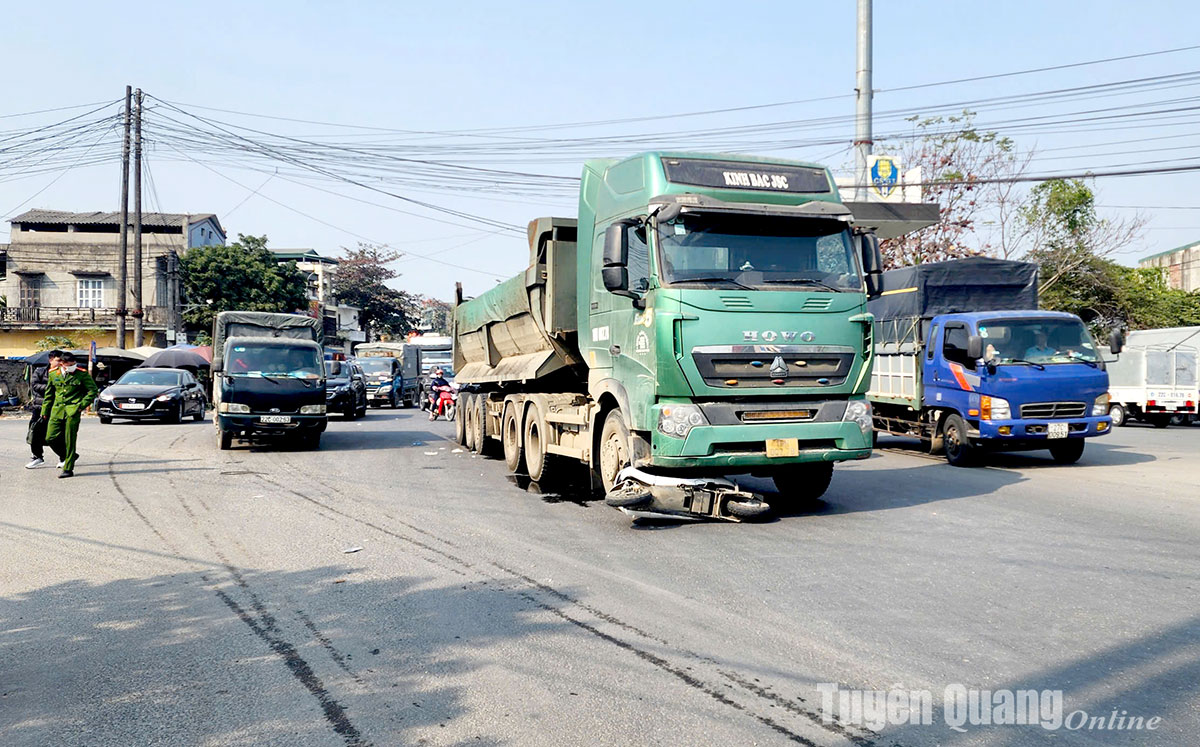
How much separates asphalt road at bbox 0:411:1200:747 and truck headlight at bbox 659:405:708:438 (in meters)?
0.91

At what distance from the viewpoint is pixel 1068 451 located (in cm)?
1467

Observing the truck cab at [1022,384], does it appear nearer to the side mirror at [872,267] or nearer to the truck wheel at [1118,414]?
the side mirror at [872,267]

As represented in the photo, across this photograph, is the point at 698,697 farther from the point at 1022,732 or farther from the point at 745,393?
the point at 745,393

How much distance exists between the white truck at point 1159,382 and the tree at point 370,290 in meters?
55.5

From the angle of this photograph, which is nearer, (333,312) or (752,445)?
(752,445)

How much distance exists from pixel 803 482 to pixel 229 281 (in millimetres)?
47343

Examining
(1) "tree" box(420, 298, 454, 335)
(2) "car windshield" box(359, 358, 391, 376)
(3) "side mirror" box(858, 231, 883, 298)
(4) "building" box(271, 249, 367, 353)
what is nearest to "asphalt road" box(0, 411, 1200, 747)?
(3) "side mirror" box(858, 231, 883, 298)

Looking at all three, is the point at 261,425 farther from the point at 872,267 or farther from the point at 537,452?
the point at 872,267

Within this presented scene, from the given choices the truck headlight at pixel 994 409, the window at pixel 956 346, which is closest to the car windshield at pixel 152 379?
the window at pixel 956 346

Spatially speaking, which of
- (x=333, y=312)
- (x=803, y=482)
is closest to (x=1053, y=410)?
(x=803, y=482)

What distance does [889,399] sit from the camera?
16766 mm

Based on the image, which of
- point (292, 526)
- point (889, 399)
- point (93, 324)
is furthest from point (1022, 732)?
point (93, 324)

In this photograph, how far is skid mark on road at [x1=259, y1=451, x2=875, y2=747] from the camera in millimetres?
3986

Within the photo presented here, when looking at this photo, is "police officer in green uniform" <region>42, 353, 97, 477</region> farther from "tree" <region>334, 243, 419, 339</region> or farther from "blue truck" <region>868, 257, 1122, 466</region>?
"tree" <region>334, 243, 419, 339</region>
